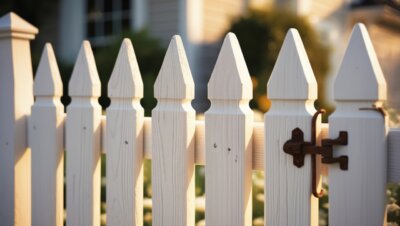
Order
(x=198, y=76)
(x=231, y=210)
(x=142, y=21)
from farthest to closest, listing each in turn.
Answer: (x=142, y=21)
(x=198, y=76)
(x=231, y=210)

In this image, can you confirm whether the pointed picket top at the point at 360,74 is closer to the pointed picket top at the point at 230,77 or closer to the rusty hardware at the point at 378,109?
the rusty hardware at the point at 378,109

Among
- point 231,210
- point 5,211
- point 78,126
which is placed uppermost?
point 78,126

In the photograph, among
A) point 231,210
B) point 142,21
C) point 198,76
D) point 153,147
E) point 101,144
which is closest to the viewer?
point 231,210

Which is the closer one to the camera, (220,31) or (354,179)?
(354,179)

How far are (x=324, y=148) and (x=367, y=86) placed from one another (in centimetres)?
19

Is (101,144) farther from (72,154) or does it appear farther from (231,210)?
(231,210)

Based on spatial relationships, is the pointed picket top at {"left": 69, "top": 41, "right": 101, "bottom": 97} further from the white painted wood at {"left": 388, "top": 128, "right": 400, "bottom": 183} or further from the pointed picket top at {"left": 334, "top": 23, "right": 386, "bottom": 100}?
the white painted wood at {"left": 388, "top": 128, "right": 400, "bottom": 183}

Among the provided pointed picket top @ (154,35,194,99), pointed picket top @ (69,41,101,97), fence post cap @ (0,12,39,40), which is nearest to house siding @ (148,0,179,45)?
fence post cap @ (0,12,39,40)

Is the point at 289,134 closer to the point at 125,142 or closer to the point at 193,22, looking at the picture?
the point at 125,142

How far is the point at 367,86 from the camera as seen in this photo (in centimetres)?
115

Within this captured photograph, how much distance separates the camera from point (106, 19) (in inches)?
301

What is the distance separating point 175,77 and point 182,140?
8.0 inches

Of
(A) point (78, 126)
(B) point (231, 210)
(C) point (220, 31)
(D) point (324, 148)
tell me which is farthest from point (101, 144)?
(C) point (220, 31)

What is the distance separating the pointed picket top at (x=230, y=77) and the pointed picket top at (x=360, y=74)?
0.88ft
